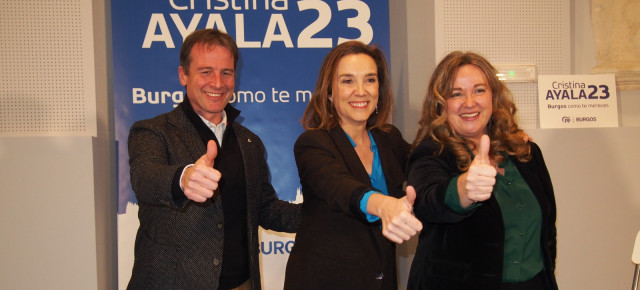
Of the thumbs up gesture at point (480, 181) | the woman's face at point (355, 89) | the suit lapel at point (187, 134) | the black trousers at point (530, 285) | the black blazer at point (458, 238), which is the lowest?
the black trousers at point (530, 285)

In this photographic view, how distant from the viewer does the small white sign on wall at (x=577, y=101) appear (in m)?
3.22

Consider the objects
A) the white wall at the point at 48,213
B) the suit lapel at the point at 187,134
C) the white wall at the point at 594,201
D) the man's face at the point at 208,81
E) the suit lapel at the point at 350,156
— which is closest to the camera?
the suit lapel at the point at 350,156

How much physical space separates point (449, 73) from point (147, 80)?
231 cm

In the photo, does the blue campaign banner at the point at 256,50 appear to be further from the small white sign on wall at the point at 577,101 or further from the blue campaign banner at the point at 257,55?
the small white sign on wall at the point at 577,101

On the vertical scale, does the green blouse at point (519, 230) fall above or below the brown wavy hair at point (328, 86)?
below

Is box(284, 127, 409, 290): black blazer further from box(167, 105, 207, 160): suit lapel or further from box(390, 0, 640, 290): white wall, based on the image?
box(390, 0, 640, 290): white wall

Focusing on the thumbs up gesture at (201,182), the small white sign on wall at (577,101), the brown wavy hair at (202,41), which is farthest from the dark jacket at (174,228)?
the small white sign on wall at (577,101)

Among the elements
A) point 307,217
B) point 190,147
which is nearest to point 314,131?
point 307,217

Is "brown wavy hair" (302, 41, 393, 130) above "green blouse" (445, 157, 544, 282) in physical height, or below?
above

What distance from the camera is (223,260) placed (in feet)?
7.27

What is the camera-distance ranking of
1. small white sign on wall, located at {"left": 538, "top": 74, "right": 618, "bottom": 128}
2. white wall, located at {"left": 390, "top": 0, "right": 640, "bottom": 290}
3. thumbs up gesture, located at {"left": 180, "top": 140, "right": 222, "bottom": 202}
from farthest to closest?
small white sign on wall, located at {"left": 538, "top": 74, "right": 618, "bottom": 128}
white wall, located at {"left": 390, "top": 0, "right": 640, "bottom": 290}
thumbs up gesture, located at {"left": 180, "top": 140, "right": 222, "bottom": 202}

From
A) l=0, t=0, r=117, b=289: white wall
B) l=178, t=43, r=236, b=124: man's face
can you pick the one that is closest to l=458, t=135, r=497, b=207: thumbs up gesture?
l=178, t=43, r=236, b=124: man's face

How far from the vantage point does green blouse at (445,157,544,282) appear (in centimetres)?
182

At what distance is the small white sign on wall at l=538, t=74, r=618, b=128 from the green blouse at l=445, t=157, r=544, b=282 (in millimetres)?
1477
